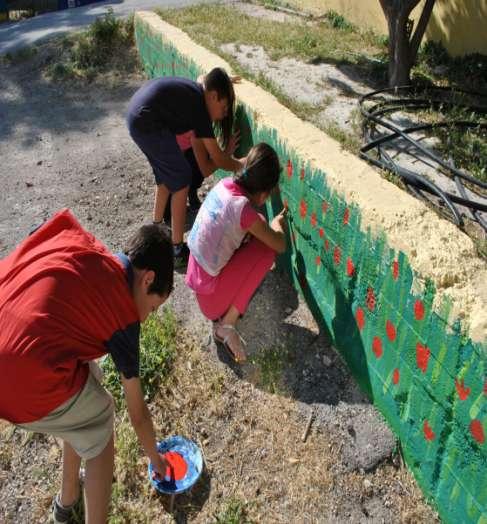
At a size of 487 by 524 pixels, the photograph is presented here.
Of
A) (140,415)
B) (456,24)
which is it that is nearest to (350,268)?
(140,415)

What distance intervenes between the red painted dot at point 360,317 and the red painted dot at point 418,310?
49cm

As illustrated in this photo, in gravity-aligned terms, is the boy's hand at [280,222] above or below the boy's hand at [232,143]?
below

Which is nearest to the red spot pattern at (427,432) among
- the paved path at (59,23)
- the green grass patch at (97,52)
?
the green grass patch at (97,52)

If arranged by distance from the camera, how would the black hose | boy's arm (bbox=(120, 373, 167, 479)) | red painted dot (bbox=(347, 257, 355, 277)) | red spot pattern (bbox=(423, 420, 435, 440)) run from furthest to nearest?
the black hose, red painted dot (bbox=(347, 257, 355, 277)), red spot pattern (bbox=(423, 420, 435, 440)), boy's arm (bbox=(120, 373, 167, 479))

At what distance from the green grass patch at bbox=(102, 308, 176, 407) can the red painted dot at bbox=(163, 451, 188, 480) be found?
0.40m

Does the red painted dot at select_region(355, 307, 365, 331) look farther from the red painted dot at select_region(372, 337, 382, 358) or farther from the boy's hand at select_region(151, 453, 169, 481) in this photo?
the boy's hand at select_region(151, 453, 169, 481)

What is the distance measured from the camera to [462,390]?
1903 mm

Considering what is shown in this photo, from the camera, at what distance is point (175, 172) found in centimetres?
364

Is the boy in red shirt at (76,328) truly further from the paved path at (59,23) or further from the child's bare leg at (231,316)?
the paved path at (59,23)

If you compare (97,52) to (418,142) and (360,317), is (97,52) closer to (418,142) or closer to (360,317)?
(418,142)

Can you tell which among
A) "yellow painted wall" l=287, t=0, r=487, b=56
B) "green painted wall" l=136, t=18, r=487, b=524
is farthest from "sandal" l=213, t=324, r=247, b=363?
"yellow painted wall" l=287, t=0, r=487, b=56

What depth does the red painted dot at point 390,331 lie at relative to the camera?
7.66ft

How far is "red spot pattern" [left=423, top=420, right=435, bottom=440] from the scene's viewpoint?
218 cm

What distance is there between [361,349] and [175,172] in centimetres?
174
